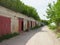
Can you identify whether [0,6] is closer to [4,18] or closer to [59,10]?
[4,18]

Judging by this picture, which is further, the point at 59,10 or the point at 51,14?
the point at 51,14

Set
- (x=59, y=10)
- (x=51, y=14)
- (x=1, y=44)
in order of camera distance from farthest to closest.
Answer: (x=51, y=14), (x=59, y=10), (x=1, y=44)

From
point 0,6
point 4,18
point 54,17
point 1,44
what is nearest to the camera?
point 1,44

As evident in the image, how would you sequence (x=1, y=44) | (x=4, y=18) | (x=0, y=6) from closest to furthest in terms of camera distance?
1. (x=1, y=44)
2. (x=0, y=6)
3. (x=4, y=18)

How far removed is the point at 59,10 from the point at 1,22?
31.8 feet

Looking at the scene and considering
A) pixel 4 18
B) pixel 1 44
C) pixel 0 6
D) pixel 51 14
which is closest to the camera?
pixel 1 44

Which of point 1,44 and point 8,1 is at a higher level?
point 8,1

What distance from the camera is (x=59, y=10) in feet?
84.1

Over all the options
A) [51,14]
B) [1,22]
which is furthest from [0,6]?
[51,14]

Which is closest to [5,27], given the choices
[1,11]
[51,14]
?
[1,11]

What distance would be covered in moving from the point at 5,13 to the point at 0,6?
206cm

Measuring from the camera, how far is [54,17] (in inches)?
1220

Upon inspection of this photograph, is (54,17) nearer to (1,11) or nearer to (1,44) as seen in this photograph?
(1,11)

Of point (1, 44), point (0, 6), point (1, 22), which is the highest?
point (0, 6)
